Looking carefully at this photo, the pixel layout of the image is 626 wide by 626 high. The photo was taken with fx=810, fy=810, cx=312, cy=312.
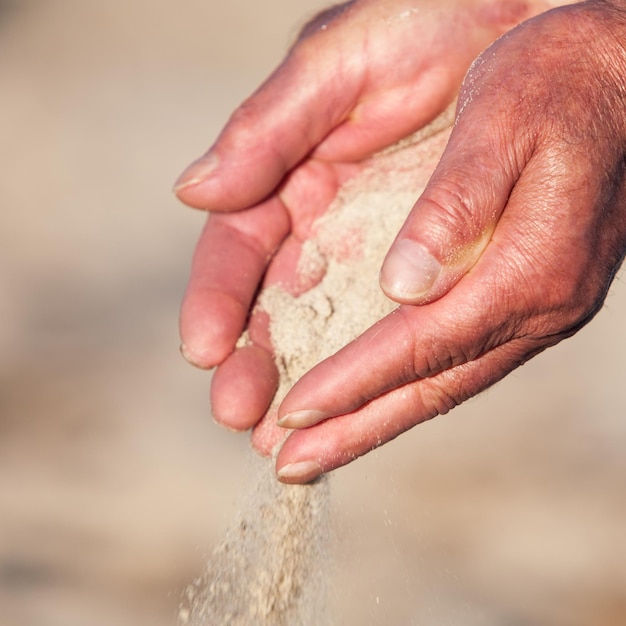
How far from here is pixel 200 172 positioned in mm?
1777

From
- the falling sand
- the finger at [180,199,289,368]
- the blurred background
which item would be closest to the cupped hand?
the falling sand

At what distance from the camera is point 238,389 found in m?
1.59

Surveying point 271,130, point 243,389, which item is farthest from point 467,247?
point 271,130

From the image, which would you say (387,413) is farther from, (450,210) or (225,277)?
(225,277)

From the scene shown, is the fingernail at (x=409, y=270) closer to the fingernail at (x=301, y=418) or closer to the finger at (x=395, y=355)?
the finger at (x=395, y=355)

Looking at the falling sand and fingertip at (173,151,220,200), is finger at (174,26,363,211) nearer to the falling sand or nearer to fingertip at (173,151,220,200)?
fingertip at (173,151,220,200)

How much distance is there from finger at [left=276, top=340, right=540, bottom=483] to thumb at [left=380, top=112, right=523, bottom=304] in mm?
219

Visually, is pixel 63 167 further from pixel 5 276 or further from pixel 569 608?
pixel 569 608

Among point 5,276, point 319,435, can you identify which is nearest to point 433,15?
point 319,435

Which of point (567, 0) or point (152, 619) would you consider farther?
point (152, 619)

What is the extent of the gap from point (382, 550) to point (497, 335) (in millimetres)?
1177

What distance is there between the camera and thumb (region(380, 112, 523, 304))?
114 centimetres

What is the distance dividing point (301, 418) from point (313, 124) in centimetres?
82

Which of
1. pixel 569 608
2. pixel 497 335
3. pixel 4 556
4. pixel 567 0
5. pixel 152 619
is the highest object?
pixel 567 0
